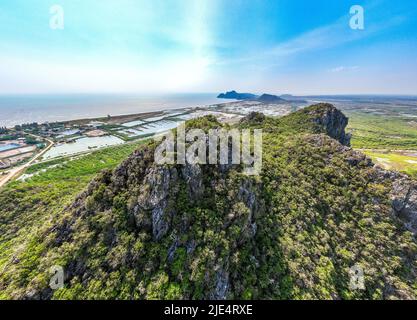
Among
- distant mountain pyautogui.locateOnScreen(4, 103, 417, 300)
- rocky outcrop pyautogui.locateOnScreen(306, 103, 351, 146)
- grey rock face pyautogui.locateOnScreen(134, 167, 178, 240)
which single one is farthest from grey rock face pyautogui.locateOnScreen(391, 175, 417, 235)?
grey rock face pyautogui.locateOnScreen(134, 167, 178, 240)

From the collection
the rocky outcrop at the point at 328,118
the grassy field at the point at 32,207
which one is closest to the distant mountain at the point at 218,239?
the grassy field at the point at 32,207

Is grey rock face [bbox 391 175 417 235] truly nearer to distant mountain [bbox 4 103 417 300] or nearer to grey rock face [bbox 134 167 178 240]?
distant mountain [bbox 4 103 417 300]

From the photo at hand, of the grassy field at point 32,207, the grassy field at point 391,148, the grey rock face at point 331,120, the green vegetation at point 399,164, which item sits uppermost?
the grey rock face at point 331,120

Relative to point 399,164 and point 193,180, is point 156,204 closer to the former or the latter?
point 193,180

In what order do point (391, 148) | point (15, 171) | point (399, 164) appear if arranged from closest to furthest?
1. point (15, 171)
2. point (399, 164)
3. point (391, 148)

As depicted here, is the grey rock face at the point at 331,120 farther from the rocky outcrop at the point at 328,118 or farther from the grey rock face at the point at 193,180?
the grey rock face at the point at 193,180

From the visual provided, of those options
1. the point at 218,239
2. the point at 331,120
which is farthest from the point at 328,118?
the point at 218,239

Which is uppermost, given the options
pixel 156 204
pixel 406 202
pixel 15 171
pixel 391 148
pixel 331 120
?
pixel 331 120

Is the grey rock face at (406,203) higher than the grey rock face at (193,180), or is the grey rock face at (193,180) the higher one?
the grey rock face at (193,180)

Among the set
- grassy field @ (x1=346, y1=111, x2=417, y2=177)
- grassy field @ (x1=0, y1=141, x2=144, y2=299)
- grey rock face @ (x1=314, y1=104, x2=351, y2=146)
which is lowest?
grassy field @ (x1=0, y1=141, x2=144, y2=299)

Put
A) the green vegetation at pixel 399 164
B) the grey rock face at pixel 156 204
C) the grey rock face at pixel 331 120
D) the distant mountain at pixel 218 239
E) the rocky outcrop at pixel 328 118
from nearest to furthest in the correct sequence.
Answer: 1. the distant mountain at pixel 218 239
2. the grey rock face at pixel 156 204
3. the rocky outcrop at pixel 328 118
4. the grey rock face at pixel 331 120
5. the green vegetation at pixel 399 164

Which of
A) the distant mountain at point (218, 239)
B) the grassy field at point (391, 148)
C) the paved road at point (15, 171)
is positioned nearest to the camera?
the distant mountain at point (218, 239)
